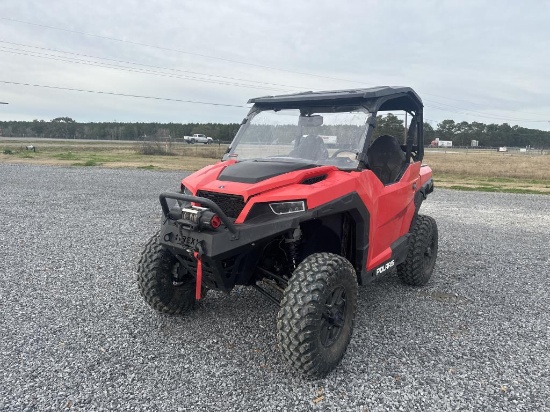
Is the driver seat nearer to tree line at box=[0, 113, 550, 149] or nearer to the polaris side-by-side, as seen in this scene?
the polaris side-by-side

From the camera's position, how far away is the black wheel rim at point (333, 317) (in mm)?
3355

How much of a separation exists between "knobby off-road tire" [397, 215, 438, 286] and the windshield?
1.68 metres

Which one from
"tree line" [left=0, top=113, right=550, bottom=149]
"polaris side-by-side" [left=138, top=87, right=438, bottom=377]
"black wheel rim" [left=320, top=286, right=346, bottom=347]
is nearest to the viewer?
"polaris side-by-side" [left=138, top=87, right=438, bottom=377]

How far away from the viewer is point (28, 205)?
1114 centimetres

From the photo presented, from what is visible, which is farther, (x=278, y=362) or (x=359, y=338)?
(x=359, y=338)

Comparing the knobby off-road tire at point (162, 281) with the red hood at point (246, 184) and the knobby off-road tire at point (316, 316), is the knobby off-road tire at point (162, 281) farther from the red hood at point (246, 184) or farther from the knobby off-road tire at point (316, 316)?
A: the knobby off-road tire at point (316, 316)

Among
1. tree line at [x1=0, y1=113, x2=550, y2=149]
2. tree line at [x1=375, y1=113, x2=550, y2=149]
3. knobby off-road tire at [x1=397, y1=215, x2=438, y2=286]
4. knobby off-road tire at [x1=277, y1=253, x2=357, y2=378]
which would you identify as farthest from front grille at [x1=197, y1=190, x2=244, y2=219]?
tree line at [x1=375, y1=113, x2=550, y2=149]

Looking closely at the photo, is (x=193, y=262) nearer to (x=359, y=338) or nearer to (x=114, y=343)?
(x=114, y=343)

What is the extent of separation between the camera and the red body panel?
337 cm

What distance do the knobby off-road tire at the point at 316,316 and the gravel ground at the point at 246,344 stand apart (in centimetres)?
20

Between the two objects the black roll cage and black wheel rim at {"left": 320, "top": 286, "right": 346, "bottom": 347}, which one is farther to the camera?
the black roll cage

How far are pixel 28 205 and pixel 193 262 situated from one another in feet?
30.5

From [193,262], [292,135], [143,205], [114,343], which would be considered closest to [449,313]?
[292,135]

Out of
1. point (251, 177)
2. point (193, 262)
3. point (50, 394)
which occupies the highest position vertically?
point (251, 177)
